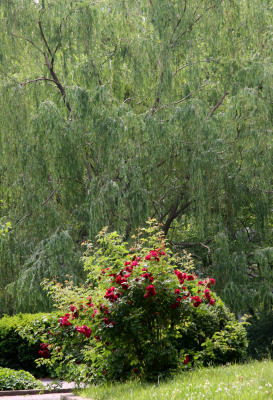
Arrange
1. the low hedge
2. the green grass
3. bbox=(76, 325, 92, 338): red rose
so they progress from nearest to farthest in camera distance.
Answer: the green grass < bbox=(76, 325, 92, 338): red rose < the low hedge

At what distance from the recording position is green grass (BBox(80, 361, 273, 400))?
5.18 m

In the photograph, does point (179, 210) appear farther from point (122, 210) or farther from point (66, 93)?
point (66, 93)

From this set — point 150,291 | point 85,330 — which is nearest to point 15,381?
point 85,330

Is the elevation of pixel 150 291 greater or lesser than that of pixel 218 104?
lesser

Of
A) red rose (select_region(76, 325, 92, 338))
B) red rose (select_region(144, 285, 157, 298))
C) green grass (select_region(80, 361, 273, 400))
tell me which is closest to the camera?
green grass (select_region(80, 361, 273, 400))

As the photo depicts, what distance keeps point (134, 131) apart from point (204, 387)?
7842mm

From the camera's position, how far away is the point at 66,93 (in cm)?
1277

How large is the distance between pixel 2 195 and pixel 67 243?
290 cm

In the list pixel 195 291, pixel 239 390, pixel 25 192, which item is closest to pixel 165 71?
pixel 25 192

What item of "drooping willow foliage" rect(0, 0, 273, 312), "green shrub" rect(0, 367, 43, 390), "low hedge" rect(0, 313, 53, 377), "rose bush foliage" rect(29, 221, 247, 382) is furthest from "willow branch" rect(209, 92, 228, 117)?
"green shrub" rect(0, 367, 43, 390)

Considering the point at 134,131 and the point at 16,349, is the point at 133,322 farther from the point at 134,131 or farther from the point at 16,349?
the point at 134,131

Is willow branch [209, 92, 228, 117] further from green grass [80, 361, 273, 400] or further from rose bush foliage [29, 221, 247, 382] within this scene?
green grass [80, 361, 273, 400]

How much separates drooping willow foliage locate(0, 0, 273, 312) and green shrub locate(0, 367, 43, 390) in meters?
2.68

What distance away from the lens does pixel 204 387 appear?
5516 millimetres
